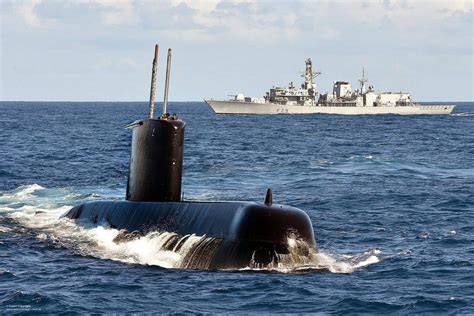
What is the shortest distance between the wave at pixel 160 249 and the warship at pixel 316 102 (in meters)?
118

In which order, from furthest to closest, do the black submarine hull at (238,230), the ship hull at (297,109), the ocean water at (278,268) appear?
the ship hull at (297,109)
the black submarine hull at (238,230)
the ocean water at (278,268)

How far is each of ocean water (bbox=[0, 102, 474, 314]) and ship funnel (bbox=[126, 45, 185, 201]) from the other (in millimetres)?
1758

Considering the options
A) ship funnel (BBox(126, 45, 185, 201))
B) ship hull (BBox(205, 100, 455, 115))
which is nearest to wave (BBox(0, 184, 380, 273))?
ship funnel (BBox(126, 45, 185, 201))

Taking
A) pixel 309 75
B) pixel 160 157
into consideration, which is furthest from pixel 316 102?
pixel 160 157

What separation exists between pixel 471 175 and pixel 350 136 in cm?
4218

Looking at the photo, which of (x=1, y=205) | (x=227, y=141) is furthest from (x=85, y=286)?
(x=227, y=141)

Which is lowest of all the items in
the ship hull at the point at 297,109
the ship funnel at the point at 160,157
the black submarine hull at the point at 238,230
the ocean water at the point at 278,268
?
the ocean water at the point at 278,268

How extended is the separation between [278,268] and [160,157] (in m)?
6.17

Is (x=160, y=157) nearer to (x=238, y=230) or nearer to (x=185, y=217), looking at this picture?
(x=185, y=217)

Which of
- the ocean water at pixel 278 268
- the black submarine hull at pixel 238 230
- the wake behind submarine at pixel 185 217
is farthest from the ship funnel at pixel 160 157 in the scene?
the ocean water at pixel 278 268

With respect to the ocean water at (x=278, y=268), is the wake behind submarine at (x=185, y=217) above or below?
above

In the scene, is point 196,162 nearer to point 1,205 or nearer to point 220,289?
point 1,205

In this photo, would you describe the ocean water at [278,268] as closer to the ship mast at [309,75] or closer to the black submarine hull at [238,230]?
the black submarine hull at [238,230]

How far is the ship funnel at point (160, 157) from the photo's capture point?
24.7 m
